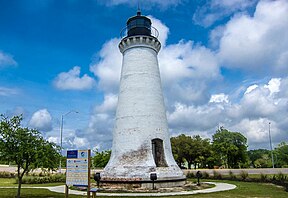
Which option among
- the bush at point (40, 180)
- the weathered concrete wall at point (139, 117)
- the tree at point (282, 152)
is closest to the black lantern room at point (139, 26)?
the weathered concrete wall at point (139, 117)

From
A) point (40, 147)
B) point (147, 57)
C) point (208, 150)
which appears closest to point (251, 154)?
point (208, 150)

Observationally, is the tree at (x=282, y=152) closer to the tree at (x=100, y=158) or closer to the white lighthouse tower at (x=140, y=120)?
the tree at (x=100, y=158)

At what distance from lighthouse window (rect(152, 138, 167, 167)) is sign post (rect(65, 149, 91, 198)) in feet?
30.0

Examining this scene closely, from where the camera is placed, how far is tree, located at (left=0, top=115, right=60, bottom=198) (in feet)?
43.7

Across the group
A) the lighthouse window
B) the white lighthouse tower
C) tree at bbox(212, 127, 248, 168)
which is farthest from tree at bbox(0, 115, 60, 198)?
tree at bbox(212, 127, 248, 168)

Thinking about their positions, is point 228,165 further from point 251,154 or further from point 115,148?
point 251,154

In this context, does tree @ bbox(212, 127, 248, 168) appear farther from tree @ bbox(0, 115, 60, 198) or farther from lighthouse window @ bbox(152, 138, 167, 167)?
tree @ bbox(0, 115, 60, 198)

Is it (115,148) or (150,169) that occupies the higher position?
(115,148)

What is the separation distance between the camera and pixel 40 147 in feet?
44.9

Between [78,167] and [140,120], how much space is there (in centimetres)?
891

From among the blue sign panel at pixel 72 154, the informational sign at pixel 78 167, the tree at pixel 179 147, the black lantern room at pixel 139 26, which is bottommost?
the informational sign at pixel 78 167

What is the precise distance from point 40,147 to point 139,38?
11093mm

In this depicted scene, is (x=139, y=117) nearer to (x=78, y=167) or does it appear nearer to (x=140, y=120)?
(x=140, y=120)

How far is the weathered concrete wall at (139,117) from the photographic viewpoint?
59.3ft
